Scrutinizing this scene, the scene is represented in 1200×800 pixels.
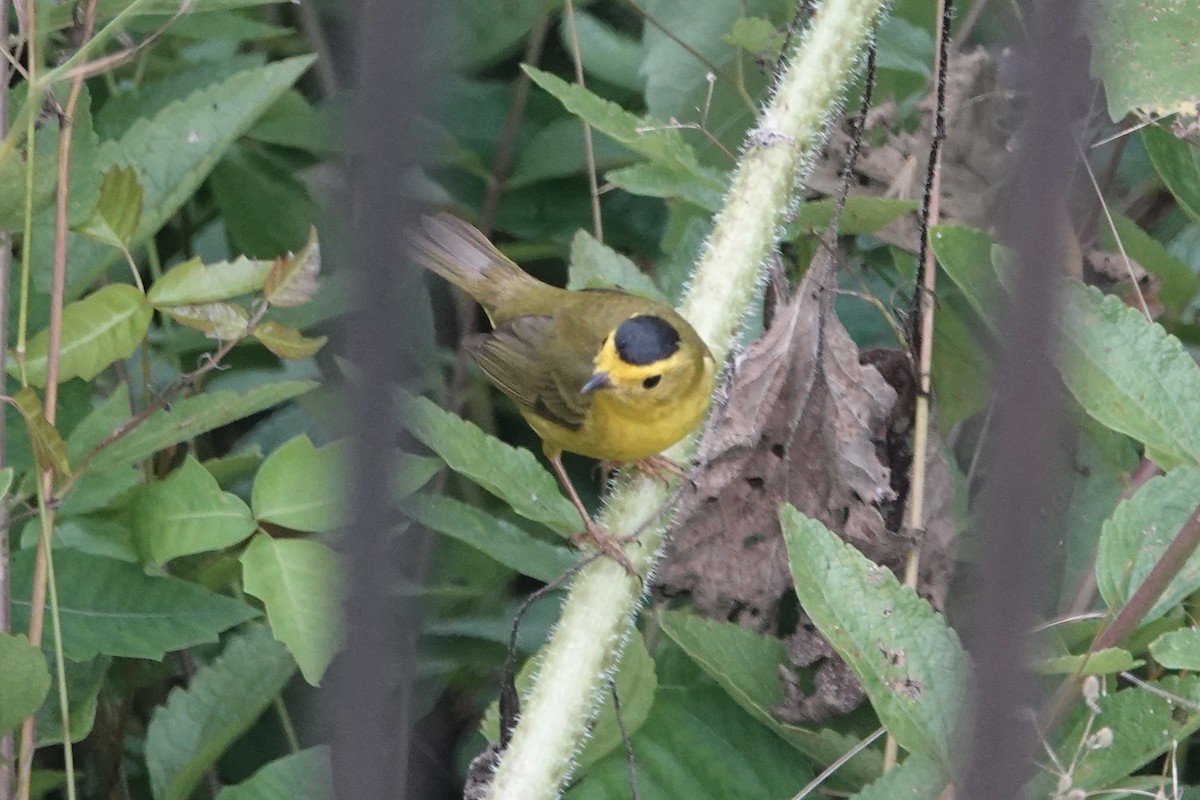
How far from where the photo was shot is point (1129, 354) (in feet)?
4.63

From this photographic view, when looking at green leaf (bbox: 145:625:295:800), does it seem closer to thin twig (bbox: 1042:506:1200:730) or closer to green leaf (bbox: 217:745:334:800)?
green leaf (bbox: 217:745:334:800)

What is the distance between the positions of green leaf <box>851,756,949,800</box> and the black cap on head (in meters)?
0.71

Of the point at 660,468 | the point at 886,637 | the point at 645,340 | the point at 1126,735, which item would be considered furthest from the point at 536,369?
the point at 1126,735

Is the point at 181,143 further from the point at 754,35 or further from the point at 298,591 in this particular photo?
the point at 754,35

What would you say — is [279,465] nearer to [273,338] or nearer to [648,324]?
[273,338]

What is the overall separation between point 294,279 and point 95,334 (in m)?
0.25

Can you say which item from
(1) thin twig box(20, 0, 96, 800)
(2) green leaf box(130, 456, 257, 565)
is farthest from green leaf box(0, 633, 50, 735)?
(2) green leaf box(130, 456, 257, 565)

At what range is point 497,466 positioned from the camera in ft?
5.03

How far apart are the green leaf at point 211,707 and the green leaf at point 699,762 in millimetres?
399

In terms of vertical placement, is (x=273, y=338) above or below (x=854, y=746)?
above

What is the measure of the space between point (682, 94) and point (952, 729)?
1369 mm

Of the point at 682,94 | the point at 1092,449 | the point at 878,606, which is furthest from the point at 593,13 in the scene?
the point at 878,606

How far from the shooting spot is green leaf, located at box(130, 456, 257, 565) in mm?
1492

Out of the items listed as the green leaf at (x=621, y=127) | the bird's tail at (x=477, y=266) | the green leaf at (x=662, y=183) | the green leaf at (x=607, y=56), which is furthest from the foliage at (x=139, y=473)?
the green leaf at (x=607, y=56)
